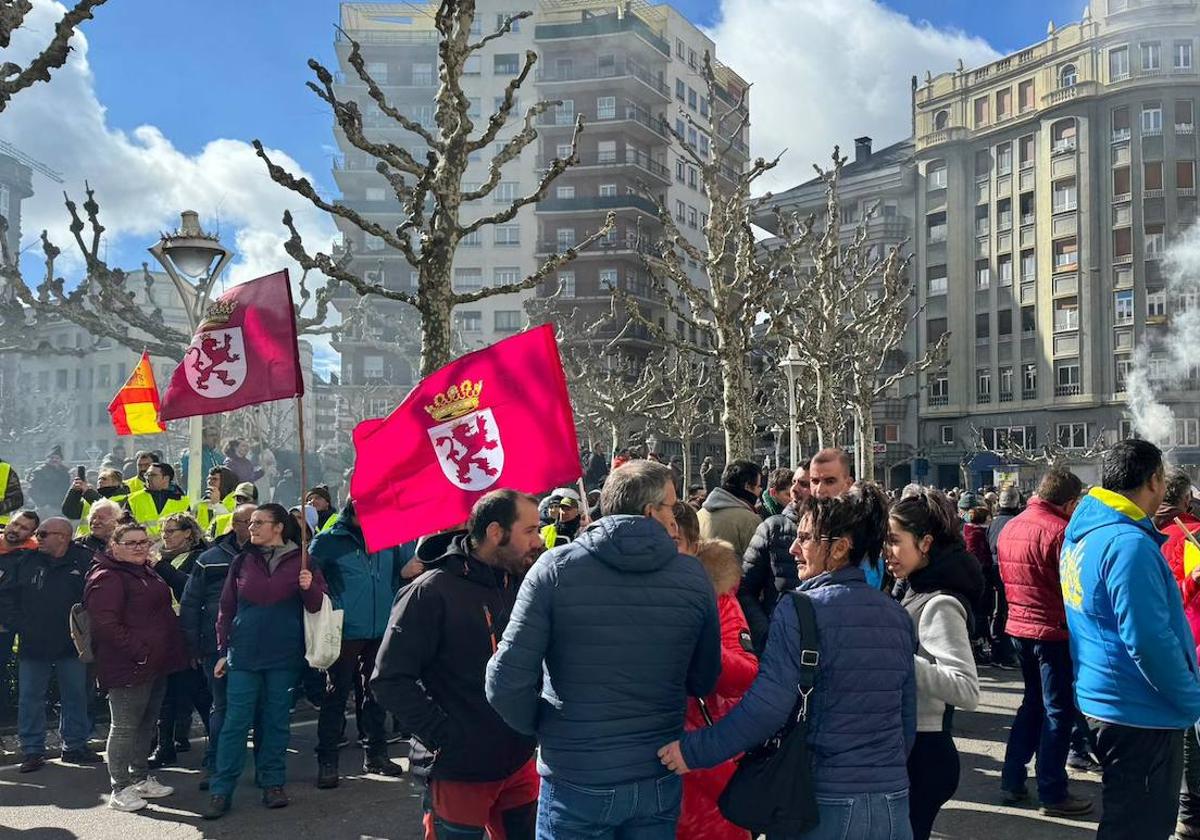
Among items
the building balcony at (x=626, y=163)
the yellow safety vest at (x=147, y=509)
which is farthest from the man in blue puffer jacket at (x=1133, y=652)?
the building balcony at (x=626, y=163)

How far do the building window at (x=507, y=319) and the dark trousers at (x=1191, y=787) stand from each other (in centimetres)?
6141

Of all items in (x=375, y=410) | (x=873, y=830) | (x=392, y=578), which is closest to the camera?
(x=873, y=830)

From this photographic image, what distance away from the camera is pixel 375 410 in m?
67.6

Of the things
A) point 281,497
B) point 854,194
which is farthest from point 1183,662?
point 854,194

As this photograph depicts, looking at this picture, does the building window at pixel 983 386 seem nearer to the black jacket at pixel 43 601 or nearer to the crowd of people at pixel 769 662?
the crowd of people at pixel 769 662

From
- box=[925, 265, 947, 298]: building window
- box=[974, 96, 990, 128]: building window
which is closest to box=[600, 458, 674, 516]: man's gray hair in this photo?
box=[925, 265, 947, 298]: building window

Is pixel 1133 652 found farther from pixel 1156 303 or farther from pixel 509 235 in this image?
pixel 509 235

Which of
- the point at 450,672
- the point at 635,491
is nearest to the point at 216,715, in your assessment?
the point at 450,672

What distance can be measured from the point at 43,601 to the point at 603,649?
234 inches

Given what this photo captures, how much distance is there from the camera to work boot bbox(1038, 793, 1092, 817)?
5.87 meters

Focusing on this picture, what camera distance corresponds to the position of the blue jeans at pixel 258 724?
6.20 m

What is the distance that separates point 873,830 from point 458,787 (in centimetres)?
160

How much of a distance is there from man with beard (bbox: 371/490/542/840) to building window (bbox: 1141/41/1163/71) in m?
56.8

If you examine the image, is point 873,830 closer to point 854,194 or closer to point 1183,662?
point 1183,662
